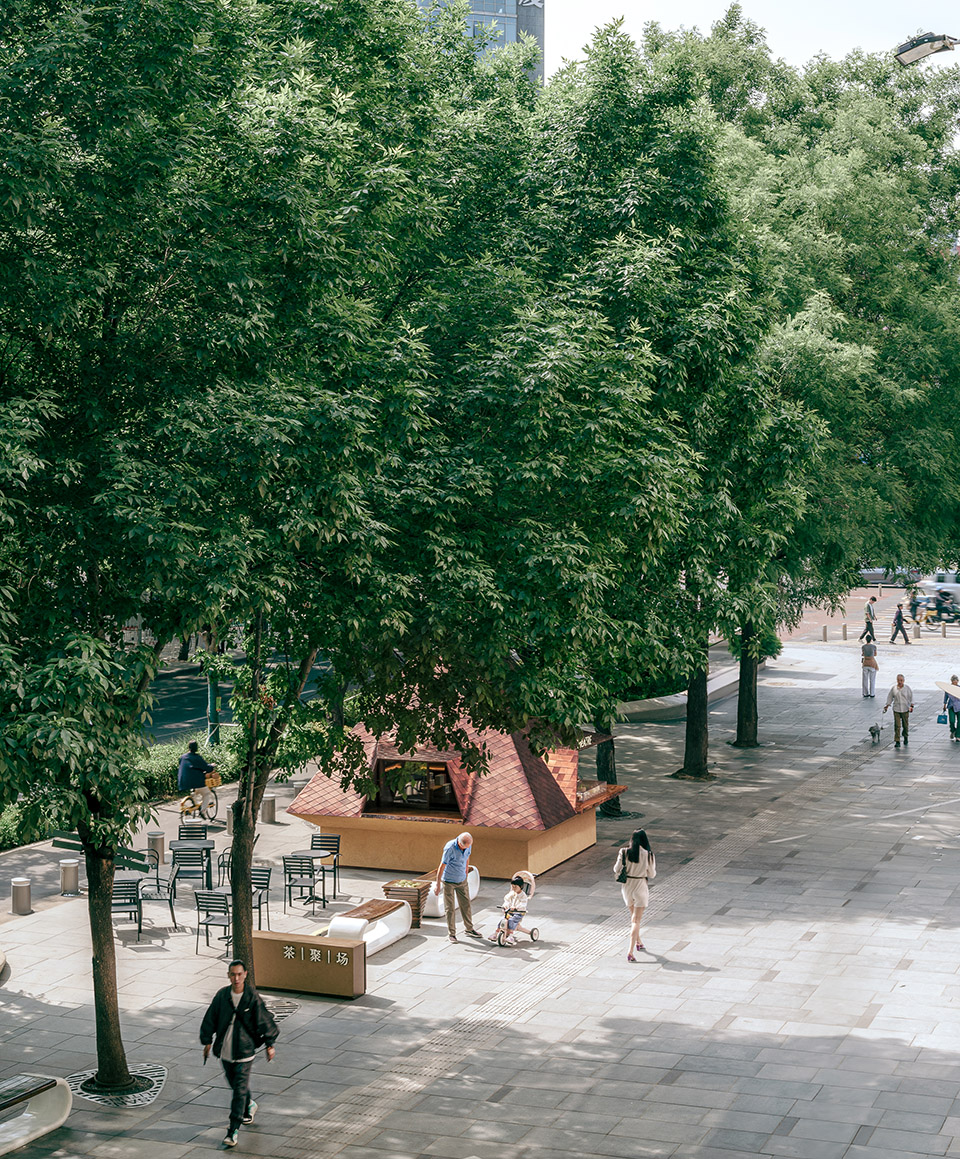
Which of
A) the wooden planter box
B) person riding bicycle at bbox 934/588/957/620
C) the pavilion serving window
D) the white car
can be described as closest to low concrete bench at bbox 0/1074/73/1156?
the wooden planter box

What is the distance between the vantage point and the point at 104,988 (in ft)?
44.1

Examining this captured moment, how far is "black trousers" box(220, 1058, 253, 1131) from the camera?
39.5ft

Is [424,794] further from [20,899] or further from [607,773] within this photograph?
[20,899]

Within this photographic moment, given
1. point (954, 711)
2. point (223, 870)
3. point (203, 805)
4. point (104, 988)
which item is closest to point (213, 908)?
point (223, 870)

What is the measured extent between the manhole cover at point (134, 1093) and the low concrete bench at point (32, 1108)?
1.06 ft

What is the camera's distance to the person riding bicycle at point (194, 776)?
25.7m

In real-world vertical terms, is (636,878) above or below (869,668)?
below

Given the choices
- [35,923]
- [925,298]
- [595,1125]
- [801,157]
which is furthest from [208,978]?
[801,157]

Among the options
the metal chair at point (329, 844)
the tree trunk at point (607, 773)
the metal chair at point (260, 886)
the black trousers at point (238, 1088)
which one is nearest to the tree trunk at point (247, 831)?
the black trousers at point (238, 1088)

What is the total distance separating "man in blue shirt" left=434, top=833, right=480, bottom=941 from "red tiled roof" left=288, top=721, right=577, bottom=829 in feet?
8.00

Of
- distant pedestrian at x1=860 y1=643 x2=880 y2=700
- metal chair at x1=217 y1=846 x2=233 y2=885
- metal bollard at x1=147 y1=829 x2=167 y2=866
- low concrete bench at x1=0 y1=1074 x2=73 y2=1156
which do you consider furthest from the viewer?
distant pedestrian at x1=860 y1=643 x2=880 y2=700

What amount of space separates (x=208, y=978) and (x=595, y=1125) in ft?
21.7

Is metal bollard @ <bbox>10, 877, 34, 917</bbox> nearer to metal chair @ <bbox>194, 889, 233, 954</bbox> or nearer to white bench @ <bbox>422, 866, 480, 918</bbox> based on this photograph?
metal chair @ <bbox>194, 889, 233, 954</bbox>

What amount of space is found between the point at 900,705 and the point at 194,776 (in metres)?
16.2
